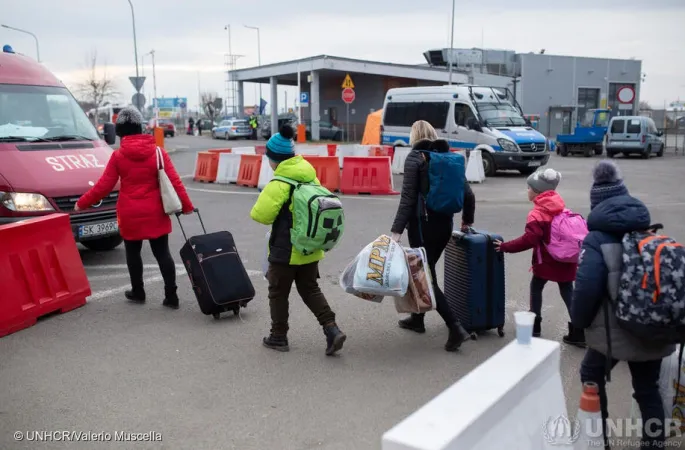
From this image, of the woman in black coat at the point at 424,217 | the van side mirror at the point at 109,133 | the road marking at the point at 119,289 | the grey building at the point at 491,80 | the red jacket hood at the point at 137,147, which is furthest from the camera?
the grey building at the point at 491,80

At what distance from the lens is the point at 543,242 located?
17.0 ft

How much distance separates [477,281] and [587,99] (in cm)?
5395

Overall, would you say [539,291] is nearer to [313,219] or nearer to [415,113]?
[313,219]

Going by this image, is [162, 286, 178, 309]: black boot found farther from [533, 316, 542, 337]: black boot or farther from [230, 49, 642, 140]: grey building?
[230, 49, 642, 140]: grey building

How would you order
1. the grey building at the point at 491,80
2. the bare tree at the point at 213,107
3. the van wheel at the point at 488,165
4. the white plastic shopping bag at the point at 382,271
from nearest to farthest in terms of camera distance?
the white plastic shopping bag at the point at 382,271
the van wheel at the point at 488,165
the grey building at the point at 491,80
the bare tree at the point at 213,107

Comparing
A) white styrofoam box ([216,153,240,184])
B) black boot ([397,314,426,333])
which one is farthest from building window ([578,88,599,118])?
black boot ([397,314,426,333])

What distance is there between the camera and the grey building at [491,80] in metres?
45.4

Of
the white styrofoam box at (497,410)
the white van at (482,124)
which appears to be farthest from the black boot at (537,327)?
the white van at (482,124)

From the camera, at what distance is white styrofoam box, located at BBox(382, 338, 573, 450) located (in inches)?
76.9

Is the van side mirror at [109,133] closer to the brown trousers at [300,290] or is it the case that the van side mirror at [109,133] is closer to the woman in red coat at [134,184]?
the woman in red coat at [134,184]

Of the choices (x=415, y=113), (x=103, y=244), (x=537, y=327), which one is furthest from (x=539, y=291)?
(x=415, y=113)

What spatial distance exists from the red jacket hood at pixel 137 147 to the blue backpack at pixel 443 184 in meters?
2.83

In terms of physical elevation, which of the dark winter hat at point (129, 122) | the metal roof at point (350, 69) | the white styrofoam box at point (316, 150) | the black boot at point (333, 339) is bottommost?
the black boot at point (333, 339)

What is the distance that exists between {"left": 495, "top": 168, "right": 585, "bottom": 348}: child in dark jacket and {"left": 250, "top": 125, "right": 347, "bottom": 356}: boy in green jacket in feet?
5.12
